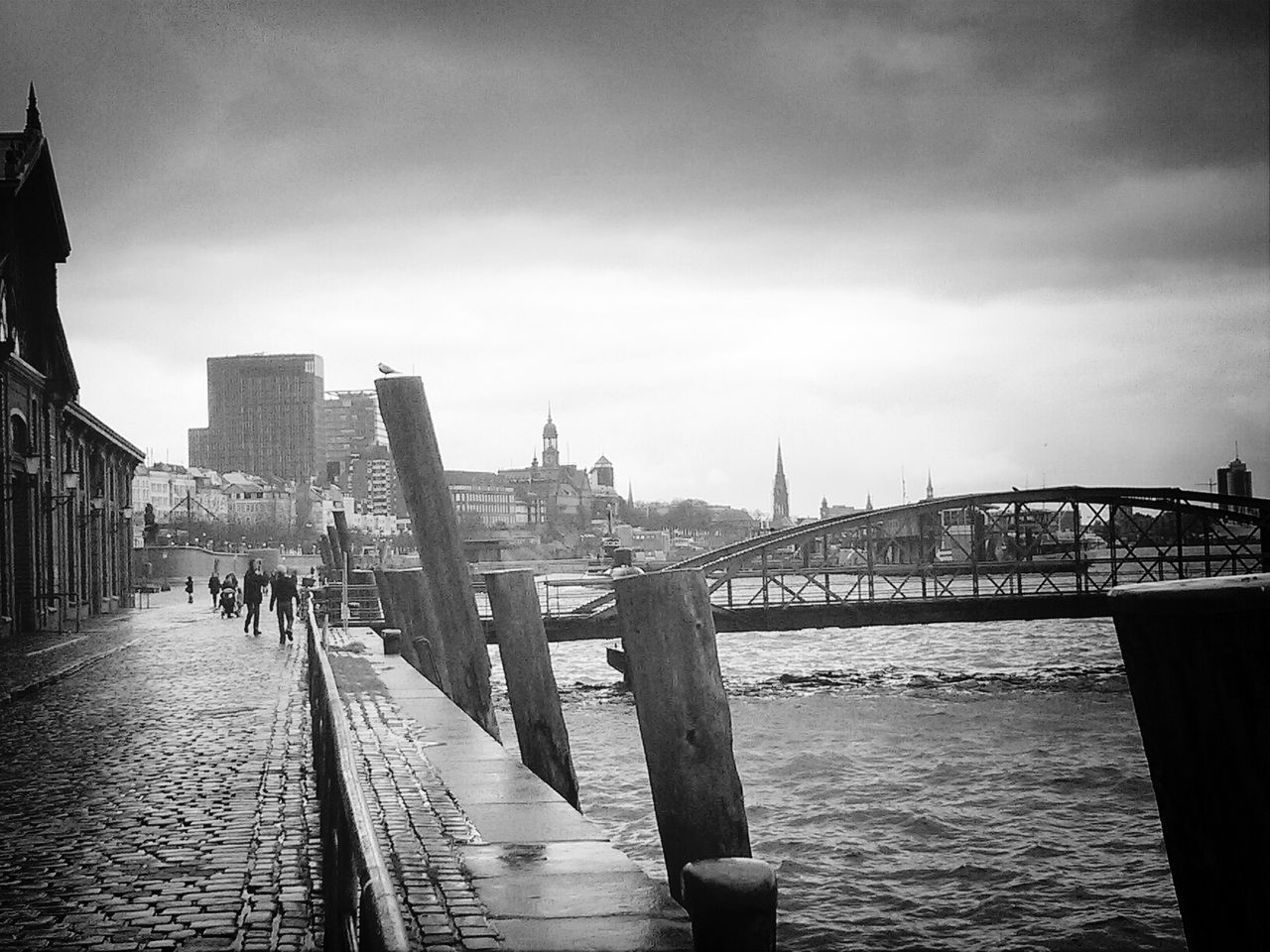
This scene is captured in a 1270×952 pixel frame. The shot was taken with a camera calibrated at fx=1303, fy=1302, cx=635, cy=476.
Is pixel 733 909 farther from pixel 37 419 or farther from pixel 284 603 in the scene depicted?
pixel 37 419

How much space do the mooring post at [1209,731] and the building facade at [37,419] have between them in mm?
28150

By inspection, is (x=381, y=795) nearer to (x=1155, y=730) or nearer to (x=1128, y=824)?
(x=1155, y=730)

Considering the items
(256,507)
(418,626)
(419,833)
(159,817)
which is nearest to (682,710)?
(419,833)

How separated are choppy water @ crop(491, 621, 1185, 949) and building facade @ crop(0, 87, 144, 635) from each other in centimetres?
1199

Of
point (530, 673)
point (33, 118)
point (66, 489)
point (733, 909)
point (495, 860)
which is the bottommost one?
point (495, 860)

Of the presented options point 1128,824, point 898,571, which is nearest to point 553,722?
point 1128,824

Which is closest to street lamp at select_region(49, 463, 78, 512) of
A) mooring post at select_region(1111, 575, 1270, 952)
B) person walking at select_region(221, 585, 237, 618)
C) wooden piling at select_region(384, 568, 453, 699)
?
person walking at select_region(221, 585, 237, 618)

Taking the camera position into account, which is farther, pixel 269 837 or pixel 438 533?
pixel 438 533

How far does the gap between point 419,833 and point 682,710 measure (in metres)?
1.88

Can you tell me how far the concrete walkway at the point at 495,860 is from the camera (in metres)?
5.59

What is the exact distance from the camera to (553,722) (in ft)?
37.0

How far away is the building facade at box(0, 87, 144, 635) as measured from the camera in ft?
97.1

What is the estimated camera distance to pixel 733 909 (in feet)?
14.8

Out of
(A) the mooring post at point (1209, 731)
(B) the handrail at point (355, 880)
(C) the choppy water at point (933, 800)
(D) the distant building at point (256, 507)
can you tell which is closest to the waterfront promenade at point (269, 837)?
(B) the handrail at point (355, 880)
